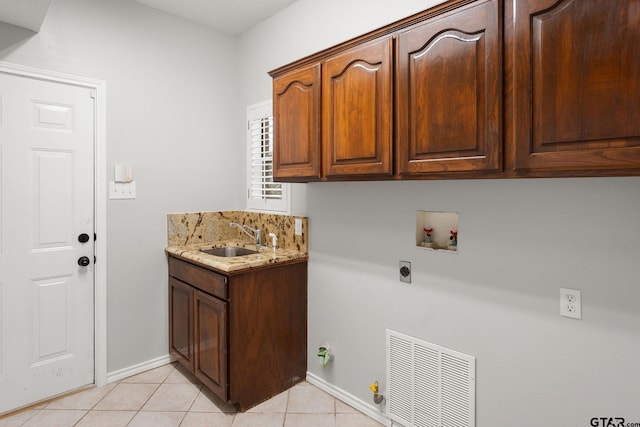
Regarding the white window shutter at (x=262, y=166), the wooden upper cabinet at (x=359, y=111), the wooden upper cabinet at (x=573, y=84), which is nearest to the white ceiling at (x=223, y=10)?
the white window shutter at (x=262, y=166)

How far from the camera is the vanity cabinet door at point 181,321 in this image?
2.68 metres

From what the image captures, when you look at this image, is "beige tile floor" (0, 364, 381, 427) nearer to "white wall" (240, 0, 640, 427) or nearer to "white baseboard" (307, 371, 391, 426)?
"white baseboard" (307, 371, 391, 426)

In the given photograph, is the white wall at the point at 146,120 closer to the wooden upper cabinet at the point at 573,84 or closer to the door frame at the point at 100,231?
the door frame at the point at 100,231

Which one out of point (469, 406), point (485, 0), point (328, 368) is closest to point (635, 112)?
point (485, 0)

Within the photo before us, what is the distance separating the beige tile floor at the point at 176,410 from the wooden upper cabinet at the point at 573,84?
1898 mm

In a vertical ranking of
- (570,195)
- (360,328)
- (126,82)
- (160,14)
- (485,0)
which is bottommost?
(360,328)

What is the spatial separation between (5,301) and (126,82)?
1.73 metres

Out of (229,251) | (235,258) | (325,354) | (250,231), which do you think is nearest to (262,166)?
(250,231)

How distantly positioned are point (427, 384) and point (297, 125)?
1.69 m

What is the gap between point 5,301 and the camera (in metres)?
2.29

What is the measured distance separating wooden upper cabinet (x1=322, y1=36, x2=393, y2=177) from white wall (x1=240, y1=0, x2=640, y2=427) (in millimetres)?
361

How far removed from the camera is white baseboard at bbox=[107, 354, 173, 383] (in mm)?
2707

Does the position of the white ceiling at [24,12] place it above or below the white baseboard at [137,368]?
above

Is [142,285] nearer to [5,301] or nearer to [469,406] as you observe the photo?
[5,301]
